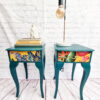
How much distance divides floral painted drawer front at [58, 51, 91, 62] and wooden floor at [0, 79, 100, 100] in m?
0.54

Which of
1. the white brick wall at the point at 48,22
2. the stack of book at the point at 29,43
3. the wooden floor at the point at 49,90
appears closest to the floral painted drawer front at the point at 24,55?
the stack of book at the point at 29,43

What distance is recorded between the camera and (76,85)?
5.38 feet

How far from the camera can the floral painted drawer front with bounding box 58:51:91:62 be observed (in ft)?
3.59

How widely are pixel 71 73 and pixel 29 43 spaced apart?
109cm

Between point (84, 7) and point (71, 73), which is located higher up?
point (84, 7)

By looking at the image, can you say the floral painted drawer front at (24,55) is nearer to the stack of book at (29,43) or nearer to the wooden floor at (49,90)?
the stack of book at (29,43)

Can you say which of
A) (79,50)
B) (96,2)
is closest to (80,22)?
(96,2)

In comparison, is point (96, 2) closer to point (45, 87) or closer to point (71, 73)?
point (71, 73)

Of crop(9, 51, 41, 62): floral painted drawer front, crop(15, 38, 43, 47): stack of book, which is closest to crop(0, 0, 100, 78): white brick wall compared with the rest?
crop(15, 38, 43, 47): stack of book

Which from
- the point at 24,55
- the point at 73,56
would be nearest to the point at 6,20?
the point at 24,55

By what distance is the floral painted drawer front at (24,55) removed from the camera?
1125mm

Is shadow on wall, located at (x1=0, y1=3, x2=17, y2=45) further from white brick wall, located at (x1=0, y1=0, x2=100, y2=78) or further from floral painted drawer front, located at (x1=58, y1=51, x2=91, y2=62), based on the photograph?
floral painted drawer front, located at (x1=58, y1=51, x2=91, y2=62)

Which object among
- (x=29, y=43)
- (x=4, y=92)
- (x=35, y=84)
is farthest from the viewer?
(x=35, y=84)

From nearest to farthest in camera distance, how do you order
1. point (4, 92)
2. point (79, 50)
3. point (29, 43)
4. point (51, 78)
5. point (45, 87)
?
point (79, 50)
point (29, 43)
point (4, 92)
point (45, 87)
point (51, 78)
